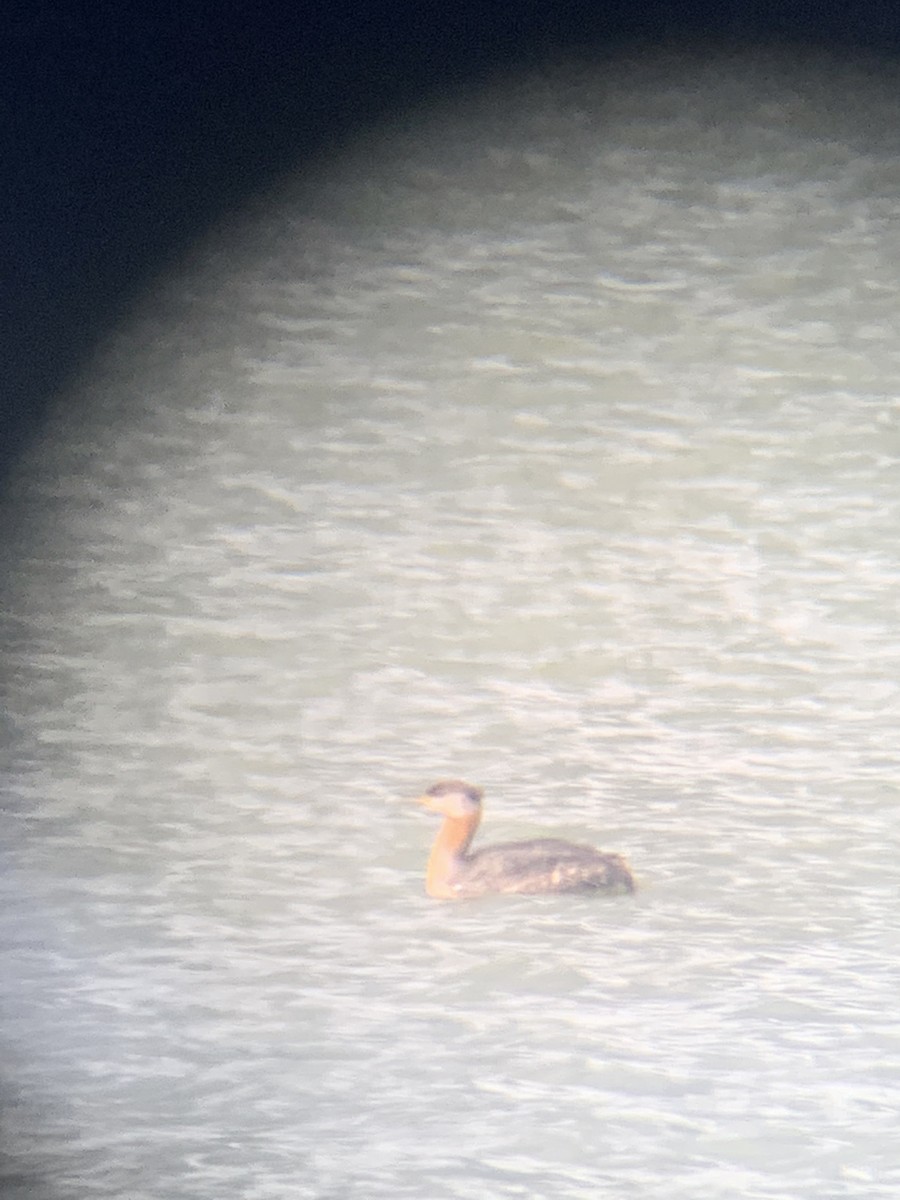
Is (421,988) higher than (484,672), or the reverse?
(484,672)

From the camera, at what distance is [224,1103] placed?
155cm

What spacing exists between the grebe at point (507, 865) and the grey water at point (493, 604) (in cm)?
2

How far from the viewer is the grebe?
1.64 meters

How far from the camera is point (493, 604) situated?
1697 mm

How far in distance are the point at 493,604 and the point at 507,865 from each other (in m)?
0.27

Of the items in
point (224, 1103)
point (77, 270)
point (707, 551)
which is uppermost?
point (77, 270)

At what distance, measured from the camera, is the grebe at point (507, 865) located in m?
1.64

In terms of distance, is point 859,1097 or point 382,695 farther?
point 382,695

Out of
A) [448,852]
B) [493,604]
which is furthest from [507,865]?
[493,604]

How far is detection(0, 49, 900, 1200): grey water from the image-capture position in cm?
163

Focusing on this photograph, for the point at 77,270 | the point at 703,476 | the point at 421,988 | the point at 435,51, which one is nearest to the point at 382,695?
the point at 421,988

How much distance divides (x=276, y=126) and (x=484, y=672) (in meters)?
0.60

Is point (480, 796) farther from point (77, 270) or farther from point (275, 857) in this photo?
point (77, 270)

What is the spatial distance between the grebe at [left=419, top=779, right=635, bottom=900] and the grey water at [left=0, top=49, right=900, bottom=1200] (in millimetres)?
20
